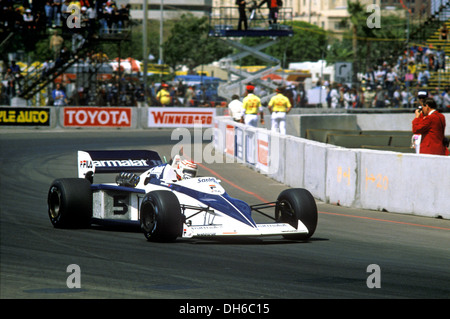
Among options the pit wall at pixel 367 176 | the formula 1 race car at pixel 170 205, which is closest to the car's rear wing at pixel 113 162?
the formula 1 race car at pixel 170 205

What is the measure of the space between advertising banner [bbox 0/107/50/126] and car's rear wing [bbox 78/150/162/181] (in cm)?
1964

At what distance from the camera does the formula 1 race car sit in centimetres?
947

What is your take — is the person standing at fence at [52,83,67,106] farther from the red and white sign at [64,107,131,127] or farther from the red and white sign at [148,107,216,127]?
the red and white sign at [148,107,216,127]

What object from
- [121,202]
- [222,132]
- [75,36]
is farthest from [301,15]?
[121,202]

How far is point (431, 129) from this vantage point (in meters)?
14.1

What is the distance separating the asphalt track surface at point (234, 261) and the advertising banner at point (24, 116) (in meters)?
17.8

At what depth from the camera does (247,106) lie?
2344 cm

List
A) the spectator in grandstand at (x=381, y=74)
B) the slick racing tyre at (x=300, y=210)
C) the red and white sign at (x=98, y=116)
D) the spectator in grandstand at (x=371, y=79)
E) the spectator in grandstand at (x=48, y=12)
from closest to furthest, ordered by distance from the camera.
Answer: the slick racing tyre at (x=300, y=210), the spectator in grandstand at (x=48, y=12), the red and white sign at (x=98, y=116), the spectator in grandstand at (x=381, y=74), the spectator in grandstand at (x=371, y=79)

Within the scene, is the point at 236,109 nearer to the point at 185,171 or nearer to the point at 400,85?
the point at 185,171

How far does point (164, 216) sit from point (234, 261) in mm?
1154

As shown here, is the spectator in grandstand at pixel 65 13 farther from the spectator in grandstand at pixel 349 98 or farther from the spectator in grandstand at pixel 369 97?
the spectator in grandstand at pixel 369 97

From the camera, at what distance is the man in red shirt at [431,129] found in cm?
1406

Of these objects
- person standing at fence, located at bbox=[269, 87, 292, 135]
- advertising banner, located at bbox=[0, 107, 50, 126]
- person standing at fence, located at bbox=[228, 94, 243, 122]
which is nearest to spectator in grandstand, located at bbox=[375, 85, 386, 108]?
person standing at fence, located at bbox=[269, 87, 292, 135]
